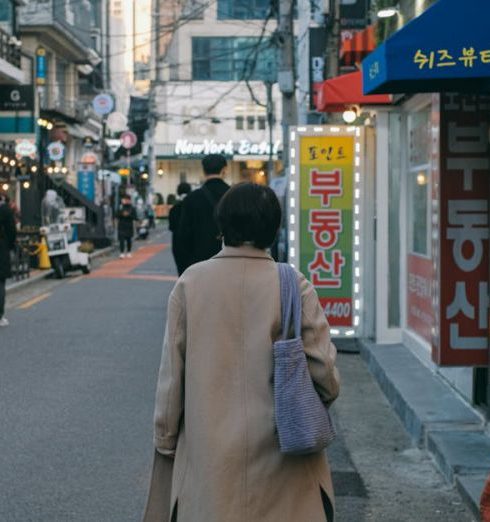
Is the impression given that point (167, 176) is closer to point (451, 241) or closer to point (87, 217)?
point (87, 217)

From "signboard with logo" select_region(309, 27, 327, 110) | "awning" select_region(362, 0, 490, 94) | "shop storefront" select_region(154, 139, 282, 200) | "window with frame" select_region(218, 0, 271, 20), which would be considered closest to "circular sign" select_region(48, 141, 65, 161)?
"signboard with logo" select_region(309, 27, 327, 110)

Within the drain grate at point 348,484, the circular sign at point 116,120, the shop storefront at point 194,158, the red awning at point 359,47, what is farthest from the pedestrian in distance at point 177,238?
the shop storefront at point 194,158

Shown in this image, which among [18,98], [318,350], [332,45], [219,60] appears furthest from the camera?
[219,60]

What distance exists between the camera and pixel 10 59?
36.2m

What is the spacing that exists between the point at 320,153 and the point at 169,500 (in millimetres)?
8902

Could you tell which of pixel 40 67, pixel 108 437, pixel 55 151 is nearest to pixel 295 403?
pixel 108 437

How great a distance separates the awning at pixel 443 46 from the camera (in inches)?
264

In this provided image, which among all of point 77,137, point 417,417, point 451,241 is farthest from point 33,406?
point 77,137

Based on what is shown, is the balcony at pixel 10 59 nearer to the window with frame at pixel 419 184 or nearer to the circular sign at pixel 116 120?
the circular sign at pixel 116 120

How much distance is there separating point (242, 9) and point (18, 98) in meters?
49.9

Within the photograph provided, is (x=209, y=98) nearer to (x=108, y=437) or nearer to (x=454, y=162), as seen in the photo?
(x=108, y=437)

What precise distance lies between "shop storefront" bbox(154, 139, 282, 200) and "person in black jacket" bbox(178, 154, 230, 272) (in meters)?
72.3

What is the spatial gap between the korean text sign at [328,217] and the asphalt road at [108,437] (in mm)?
835

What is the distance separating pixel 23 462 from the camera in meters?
7.70
